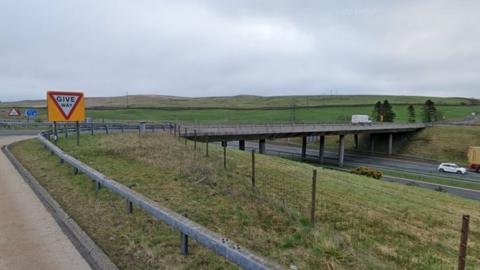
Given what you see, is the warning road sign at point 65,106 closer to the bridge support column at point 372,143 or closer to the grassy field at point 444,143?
the grassy field at point 444,143

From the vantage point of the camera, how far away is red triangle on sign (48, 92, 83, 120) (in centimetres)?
1869

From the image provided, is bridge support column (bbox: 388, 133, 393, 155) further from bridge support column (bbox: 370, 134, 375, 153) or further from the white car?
the white car

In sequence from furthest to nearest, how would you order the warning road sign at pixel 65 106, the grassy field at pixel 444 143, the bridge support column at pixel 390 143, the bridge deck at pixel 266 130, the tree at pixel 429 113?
the tree at pixel 429 113
the bridge support column at pixel 390 143
the grassy field at pixel 444 143
the bridge deck at pixel 266 130
the warning road sign at pixel 65 106

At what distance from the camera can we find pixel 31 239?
6.14 m

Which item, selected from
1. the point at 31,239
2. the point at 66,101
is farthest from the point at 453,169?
the point at 31,239

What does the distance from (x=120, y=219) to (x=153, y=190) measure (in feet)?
7.62

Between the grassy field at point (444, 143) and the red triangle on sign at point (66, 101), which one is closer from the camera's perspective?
the red triangle on sign at point (66, 101)

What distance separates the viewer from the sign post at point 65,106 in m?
18.5

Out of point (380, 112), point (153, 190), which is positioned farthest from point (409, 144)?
point (153, 190)

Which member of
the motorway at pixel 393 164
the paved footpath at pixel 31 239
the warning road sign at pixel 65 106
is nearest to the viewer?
the paved footpath at pixel 31 239

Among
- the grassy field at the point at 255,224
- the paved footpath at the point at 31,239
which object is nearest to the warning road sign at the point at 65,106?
the grassy field at the point at 255,224

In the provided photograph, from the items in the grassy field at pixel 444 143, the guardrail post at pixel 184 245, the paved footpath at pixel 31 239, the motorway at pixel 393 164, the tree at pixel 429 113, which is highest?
the tree at pixel 429 113

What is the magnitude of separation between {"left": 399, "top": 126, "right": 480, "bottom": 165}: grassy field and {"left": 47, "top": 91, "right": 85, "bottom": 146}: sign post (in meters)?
60.1

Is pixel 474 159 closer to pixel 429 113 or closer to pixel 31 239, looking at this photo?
pixel 429 113
